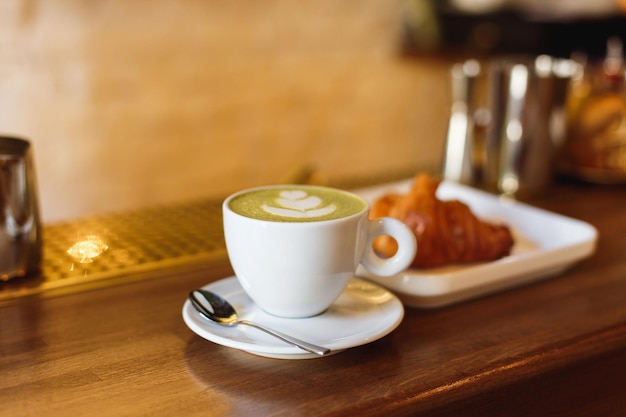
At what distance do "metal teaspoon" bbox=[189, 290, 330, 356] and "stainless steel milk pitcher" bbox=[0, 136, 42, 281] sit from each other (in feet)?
0.72

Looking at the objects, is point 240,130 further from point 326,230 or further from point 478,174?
point 326,230

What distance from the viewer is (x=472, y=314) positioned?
0.70 metres

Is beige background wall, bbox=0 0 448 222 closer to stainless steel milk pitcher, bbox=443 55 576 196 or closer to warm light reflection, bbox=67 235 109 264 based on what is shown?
stainless steel milk pitcher, bbox=443 55 576 196

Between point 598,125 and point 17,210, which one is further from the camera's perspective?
point 598,125

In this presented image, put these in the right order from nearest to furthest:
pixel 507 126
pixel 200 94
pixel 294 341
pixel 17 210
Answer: pixel 294 341 → pixel 17 210 → pixel 507 126 → pixel 200 94

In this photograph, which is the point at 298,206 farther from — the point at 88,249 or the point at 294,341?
the point at 88,249

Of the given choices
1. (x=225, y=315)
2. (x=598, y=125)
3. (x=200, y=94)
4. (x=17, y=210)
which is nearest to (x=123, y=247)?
(x=17, y=210)

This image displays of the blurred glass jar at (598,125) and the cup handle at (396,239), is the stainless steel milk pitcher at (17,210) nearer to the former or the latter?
the cup handle at (396,239)

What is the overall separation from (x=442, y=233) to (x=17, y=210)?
18.2 inches

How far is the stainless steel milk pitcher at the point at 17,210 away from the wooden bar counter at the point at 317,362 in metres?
0.05

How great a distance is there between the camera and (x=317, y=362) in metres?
0.58

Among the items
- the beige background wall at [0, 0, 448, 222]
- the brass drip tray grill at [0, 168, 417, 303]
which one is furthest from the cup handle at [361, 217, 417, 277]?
the beige background wall at [0, 0, 448, 222]

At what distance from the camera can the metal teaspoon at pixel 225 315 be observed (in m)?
0.56

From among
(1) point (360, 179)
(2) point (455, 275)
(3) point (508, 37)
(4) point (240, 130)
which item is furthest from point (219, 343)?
(3) point (508, 37)
